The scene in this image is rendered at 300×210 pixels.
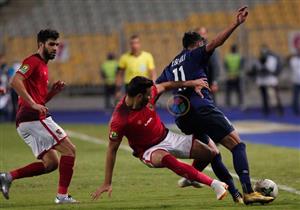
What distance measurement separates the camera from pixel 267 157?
1666 cm

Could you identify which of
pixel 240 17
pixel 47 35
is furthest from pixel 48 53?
pixel 240 17

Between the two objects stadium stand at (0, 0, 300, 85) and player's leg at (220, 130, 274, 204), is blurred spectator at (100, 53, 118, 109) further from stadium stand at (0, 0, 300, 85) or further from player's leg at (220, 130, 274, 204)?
player's leg at (220, 130, 274, 204)

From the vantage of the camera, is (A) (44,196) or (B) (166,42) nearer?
(A) (44,196)

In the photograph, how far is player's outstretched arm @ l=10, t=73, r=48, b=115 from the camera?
10.4 m

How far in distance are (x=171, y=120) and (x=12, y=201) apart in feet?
52.7

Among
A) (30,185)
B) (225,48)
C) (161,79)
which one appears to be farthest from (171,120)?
(161,79)

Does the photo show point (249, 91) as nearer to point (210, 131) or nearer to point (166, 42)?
point (166, 42)

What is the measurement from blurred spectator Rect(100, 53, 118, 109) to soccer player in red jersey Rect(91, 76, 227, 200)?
20515 mm

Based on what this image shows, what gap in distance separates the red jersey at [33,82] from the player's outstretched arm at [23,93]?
0.31 ft

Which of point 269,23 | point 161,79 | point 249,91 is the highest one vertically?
point 161,79

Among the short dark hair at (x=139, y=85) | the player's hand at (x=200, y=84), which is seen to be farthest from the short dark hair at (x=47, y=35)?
the player's hand at (x=200, y=84)

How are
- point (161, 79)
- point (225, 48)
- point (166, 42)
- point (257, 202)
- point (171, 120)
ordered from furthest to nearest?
point (225, 48) < point (166, 42) < point (171, 120) < point (161, 79) < point (257, 202)

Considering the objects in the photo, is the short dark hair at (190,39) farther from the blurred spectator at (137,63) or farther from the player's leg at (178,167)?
the blurred spectator at (137,63)

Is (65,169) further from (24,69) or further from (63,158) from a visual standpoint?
(24,69)
